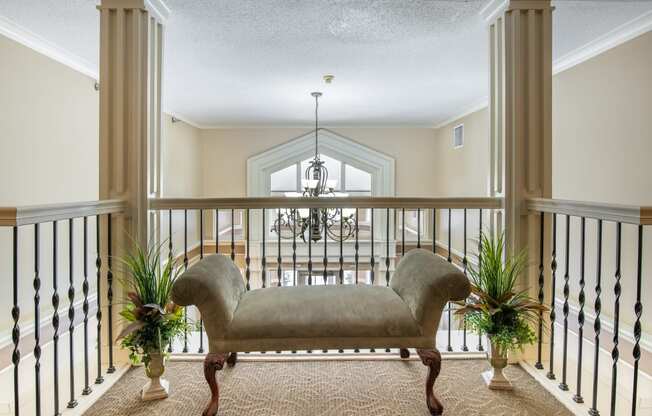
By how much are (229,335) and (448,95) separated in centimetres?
431

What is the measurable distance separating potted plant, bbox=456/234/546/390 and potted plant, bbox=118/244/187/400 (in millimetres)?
1459

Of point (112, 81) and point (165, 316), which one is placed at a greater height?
point (112, 81)

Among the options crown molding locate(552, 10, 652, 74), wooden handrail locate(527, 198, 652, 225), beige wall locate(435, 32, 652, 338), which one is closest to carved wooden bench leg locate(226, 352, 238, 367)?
wooden handrail locate(527, 198, 652, 225)

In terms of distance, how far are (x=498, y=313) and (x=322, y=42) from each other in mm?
2431

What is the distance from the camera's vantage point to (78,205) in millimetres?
1871

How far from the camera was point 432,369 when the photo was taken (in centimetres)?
177

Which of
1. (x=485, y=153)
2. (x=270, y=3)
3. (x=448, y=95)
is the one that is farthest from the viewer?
(x=485, y=153)

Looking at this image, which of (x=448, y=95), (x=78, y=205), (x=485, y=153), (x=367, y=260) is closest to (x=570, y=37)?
(x=448, y=95)

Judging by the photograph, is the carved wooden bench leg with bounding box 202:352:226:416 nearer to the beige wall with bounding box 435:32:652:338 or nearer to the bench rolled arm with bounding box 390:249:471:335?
the bench rolled arm with bounding box 390:249:471:335

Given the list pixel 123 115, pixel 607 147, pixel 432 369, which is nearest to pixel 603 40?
pixel 607 147

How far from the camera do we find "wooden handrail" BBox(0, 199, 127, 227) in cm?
143

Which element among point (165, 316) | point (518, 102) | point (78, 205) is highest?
point (518, 102)

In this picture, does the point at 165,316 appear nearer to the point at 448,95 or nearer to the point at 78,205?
the point at 78,205

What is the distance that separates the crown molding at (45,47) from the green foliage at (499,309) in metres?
3.62
